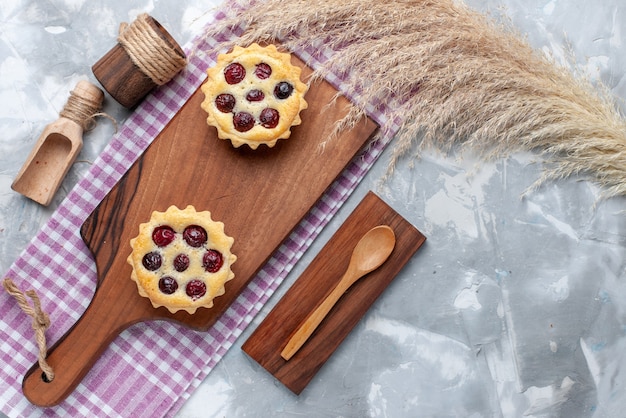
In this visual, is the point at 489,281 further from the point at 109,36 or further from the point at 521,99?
the point at 109,36

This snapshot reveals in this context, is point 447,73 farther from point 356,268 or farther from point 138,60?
point 138,60

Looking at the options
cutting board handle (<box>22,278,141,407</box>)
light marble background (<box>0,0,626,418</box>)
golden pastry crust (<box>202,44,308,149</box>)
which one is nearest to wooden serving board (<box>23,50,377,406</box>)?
cutting board handle (<box>22,278,141,407</box>)

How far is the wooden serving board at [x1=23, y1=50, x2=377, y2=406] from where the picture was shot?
9.31 ft

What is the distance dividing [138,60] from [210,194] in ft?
2.08

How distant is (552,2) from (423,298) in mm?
1520

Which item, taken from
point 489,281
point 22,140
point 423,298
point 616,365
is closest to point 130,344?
point 22,140

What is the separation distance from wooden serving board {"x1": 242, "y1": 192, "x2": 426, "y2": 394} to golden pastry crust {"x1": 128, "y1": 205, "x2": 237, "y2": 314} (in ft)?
1.20

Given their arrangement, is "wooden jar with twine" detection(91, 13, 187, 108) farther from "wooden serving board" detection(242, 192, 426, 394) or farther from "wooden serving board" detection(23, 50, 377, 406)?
"wooden serving board" detection(242, 192, 426, 394)

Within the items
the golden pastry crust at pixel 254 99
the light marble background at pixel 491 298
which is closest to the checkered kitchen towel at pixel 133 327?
the light marble background at pixel 491 298

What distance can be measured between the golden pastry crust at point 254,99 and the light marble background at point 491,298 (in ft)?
1.34

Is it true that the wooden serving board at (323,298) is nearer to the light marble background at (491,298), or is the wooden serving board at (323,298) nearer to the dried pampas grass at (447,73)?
the light marble background at (491,298)

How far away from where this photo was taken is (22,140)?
9.75 feet

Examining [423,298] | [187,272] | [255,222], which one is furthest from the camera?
[423,298]

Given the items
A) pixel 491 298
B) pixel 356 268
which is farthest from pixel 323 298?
pixel 491 298
